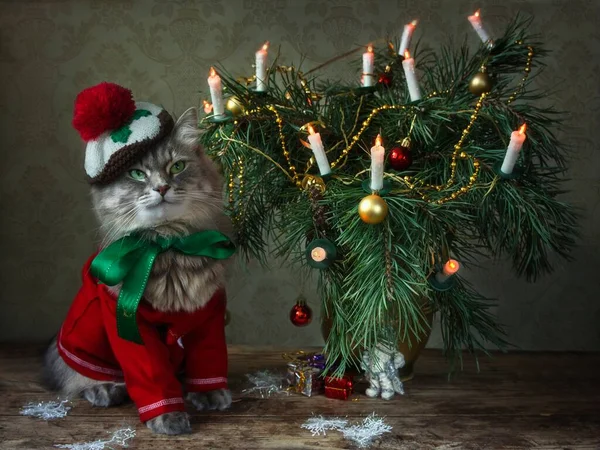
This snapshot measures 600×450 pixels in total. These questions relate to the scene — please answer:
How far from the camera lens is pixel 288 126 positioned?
45.3 inches

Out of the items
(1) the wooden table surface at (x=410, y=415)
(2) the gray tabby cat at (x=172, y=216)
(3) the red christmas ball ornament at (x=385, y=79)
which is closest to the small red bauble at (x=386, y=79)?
(3) the red christmas ball ornament at (x=385, y=79)

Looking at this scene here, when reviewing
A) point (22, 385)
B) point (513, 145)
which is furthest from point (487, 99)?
point (22, 385)

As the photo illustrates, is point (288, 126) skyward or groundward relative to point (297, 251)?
skyward

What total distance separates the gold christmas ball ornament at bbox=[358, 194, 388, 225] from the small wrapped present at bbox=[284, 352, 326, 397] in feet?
1.30

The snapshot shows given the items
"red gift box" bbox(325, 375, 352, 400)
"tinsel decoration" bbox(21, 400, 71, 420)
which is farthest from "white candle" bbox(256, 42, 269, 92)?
"tinsel decoration" bbox(21, 400, 71, 420)

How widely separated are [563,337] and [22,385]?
126cm

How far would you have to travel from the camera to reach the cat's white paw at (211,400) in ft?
3.69

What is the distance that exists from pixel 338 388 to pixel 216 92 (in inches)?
21.7

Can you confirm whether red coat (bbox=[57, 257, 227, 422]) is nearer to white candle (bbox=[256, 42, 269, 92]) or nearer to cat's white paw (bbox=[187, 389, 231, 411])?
cat's white paw (bbox=[187, 389, 231, 411])

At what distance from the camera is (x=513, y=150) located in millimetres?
991

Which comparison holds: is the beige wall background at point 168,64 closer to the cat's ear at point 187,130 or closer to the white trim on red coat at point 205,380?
the cat's ear at point 187,130

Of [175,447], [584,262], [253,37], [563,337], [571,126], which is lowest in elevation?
[175,447]

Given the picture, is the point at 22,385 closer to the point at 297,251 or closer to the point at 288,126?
the point at 297,251

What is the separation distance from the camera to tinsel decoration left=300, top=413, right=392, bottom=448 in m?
1.02
